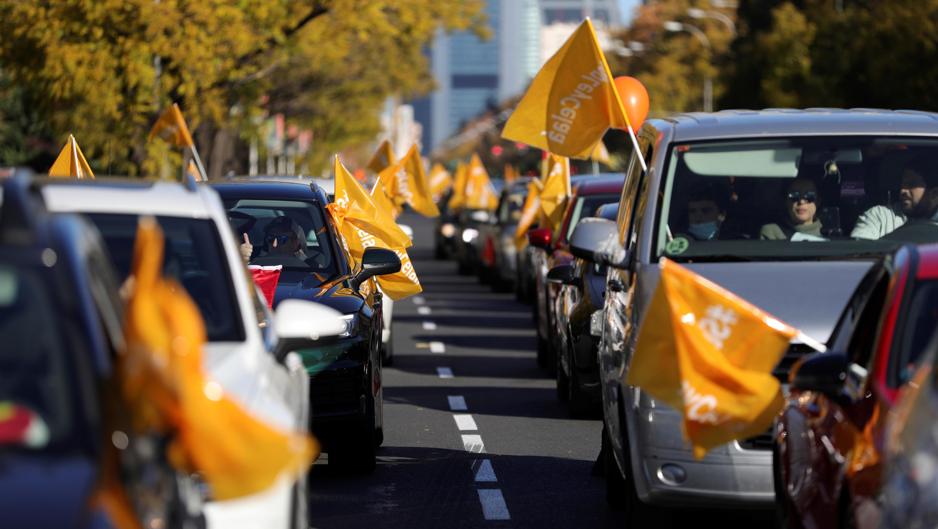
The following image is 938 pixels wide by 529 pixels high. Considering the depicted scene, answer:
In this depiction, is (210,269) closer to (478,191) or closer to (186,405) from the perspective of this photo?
(186,405)

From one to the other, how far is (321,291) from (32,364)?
6194 mm

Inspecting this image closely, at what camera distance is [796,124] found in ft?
31.6

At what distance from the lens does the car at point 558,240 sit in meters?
16.6

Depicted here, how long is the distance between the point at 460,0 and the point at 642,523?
29.6 metres

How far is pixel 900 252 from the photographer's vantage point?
6.82 metres

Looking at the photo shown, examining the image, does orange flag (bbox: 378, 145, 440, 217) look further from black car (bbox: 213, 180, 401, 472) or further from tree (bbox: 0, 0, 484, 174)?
black car (bbox: 213, 180, 401, 472)

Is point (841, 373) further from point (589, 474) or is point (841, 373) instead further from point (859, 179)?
point (589, 474)

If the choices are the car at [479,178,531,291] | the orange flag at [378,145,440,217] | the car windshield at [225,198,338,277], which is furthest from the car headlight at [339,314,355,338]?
the car at [479,178,531,291]

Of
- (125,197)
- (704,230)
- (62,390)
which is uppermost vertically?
(125,197)

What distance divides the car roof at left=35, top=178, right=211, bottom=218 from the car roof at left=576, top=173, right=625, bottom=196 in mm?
10261

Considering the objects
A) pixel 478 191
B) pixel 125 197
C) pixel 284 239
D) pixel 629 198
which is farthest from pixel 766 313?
pixel 478 191

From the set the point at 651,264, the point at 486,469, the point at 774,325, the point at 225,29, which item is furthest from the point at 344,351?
the point at 225,29

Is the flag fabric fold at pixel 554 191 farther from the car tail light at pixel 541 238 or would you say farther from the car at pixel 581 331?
the car at pixel 581 331

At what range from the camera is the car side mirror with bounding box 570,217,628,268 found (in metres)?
9.49
